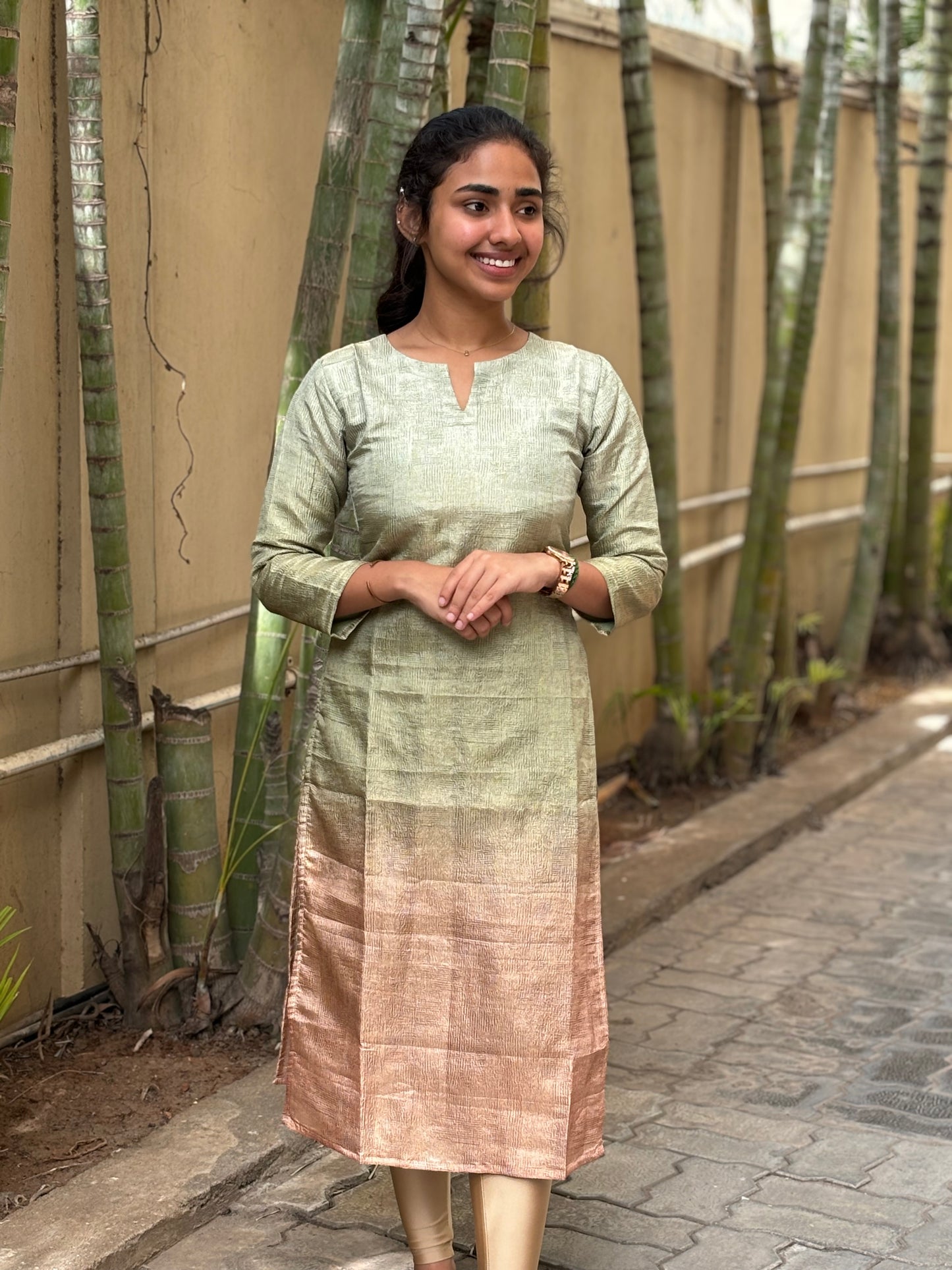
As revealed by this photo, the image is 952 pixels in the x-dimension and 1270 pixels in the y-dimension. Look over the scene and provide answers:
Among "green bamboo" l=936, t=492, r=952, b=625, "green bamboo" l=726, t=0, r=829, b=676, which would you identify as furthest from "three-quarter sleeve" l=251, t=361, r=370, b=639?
"green bamboo" l=936, t=492, r=952, b=625

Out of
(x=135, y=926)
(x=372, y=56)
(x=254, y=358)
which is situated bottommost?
(x=135, y=926)

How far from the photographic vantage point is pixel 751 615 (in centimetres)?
670

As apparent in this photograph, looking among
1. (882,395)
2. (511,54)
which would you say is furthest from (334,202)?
(882,395)

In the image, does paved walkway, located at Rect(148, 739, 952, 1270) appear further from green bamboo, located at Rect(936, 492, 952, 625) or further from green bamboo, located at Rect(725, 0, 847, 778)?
green bamboo, located at Rect(936, 492, 952, 625)

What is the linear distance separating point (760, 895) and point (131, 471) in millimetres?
2610

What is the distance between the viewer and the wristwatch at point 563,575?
99.4 inches

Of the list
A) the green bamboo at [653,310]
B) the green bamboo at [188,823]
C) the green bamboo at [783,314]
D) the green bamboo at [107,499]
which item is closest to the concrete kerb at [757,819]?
the green bamboo at [783,314]

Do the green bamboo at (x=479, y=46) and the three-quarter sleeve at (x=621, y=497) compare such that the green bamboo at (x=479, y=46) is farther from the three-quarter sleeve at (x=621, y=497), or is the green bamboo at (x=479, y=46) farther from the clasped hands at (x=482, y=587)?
the clasped hands at (x=482, y=587)

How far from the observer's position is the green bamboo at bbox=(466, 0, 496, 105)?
14.1 ft

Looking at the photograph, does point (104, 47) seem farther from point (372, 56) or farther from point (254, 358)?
point (254, 358)

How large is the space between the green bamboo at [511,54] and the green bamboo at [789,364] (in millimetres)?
2955

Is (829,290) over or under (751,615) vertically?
over

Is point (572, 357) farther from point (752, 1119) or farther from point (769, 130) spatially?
point (769, 130)

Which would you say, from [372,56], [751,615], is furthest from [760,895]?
[372,56]
